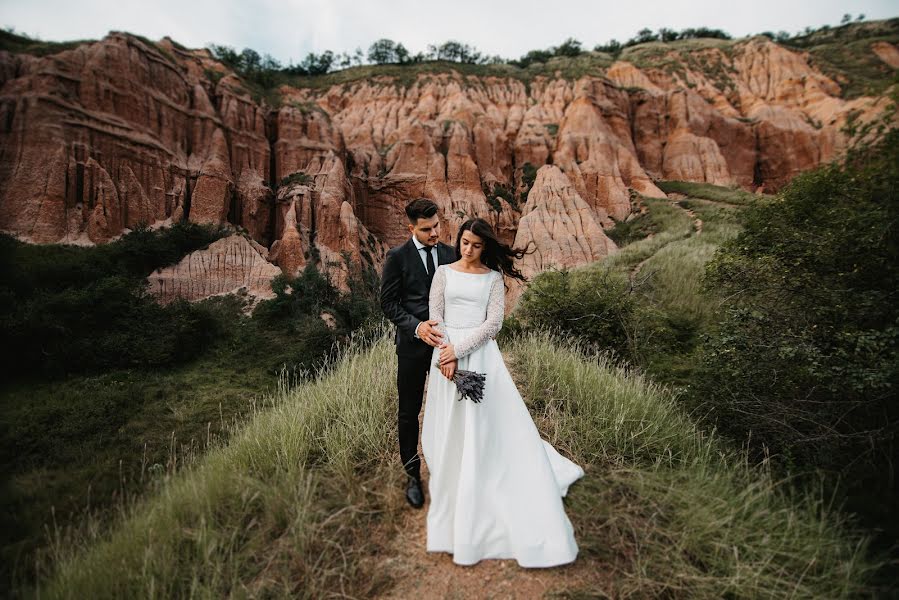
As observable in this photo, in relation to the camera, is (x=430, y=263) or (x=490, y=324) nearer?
(x=490, y=324)

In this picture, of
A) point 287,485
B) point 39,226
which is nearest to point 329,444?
point 287,485

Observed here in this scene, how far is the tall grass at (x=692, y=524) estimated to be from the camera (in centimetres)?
199

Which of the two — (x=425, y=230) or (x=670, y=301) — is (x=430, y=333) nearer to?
(x=425, y=230)

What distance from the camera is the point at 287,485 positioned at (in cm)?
263

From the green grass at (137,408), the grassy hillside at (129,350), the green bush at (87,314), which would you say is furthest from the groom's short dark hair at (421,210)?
the green bush at (87,314)

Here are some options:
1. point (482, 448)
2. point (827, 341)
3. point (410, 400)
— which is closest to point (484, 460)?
point (482, 448)

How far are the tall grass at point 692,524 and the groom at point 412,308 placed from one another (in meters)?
1.31

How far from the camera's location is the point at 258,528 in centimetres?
240

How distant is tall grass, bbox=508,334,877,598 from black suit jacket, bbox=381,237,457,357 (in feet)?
5.56

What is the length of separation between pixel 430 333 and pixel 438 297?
281 millimetres

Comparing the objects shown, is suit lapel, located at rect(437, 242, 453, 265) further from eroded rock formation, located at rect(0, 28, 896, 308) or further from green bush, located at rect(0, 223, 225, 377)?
eroded rock formation, located at rect(0, 28, 896, 308)

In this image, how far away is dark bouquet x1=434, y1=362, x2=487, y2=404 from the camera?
90.0 inches

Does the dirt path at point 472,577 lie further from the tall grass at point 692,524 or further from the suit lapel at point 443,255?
the suit lapel at point 443,255

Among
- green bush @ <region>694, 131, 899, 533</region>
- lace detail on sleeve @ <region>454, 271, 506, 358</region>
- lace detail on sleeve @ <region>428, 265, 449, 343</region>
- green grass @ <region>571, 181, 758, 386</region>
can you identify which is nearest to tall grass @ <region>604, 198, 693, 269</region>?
green grass @ <region>571, 181, 758, 386</region>
